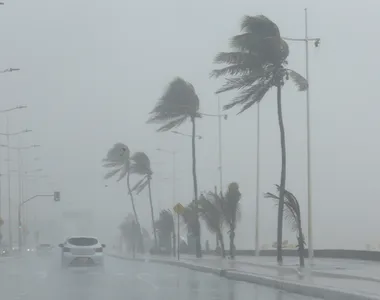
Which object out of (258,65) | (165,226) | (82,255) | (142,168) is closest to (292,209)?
(258,65)

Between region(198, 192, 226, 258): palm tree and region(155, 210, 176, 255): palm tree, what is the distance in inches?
630

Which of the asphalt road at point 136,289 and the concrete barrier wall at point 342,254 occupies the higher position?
→ the asphalt road at point 136,289

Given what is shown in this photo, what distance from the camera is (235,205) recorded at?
45.3m

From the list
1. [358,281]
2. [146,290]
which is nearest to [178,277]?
[146,290]

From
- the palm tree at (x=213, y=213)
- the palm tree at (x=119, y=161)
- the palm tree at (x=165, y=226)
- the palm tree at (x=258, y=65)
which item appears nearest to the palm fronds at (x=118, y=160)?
the palm tree at (x=119, y=161)

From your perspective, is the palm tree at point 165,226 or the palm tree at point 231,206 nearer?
the palm tree at point 231,206

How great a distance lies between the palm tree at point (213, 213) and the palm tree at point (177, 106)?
8467mm

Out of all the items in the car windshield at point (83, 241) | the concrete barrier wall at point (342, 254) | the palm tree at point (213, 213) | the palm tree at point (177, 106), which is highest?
the palm tree at point (177, 106)

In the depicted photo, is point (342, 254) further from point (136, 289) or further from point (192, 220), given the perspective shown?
point (136, 289)

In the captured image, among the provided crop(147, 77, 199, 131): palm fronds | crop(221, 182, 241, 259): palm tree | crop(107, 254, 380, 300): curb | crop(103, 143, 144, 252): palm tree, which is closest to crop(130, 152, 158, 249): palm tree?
crop(103, 143, 144, 252): palm tree

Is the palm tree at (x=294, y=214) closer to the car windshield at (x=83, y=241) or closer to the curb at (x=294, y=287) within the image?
the curb at (x=294, y=287)

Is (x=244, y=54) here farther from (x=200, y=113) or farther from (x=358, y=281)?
(x=200, y=113)

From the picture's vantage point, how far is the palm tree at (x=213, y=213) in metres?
47.4

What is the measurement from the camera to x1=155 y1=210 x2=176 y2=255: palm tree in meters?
65.6
